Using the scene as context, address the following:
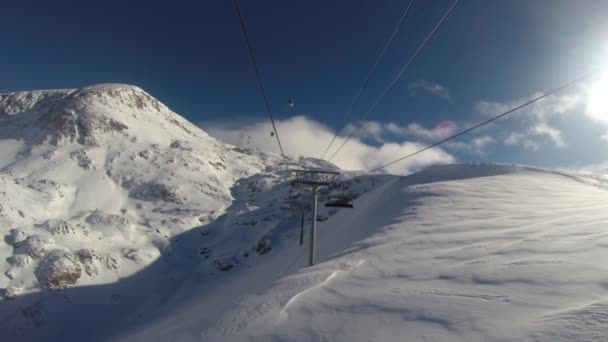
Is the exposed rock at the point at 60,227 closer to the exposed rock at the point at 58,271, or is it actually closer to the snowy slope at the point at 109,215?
the snowy slope at the point at 109,215

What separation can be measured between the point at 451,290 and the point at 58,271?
184ft

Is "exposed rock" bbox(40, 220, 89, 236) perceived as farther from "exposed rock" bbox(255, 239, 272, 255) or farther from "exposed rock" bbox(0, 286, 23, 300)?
"exposed rock" bbox(255, 239, 272, 255)

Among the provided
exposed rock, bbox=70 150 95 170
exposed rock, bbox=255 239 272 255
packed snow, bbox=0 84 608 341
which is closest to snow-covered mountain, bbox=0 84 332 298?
exposed rock, bbox=70 150 95 170

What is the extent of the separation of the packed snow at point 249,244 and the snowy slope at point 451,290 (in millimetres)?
51

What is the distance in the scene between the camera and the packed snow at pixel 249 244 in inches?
265

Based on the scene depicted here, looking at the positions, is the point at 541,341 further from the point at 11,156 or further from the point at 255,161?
the point at 255,161

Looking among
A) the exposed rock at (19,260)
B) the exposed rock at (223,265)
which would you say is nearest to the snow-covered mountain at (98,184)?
the exposed rock at (19,260)

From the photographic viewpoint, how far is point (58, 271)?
153ft

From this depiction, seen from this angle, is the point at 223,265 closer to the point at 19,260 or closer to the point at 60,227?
the point at 60,227

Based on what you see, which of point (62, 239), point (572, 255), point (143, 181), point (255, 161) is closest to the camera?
point (572, 255)

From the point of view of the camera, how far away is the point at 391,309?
698 cm

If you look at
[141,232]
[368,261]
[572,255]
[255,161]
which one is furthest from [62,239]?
[255,161]

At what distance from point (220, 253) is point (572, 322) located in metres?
58.1

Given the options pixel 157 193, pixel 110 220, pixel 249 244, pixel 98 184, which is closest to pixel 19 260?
pixel 110 220
